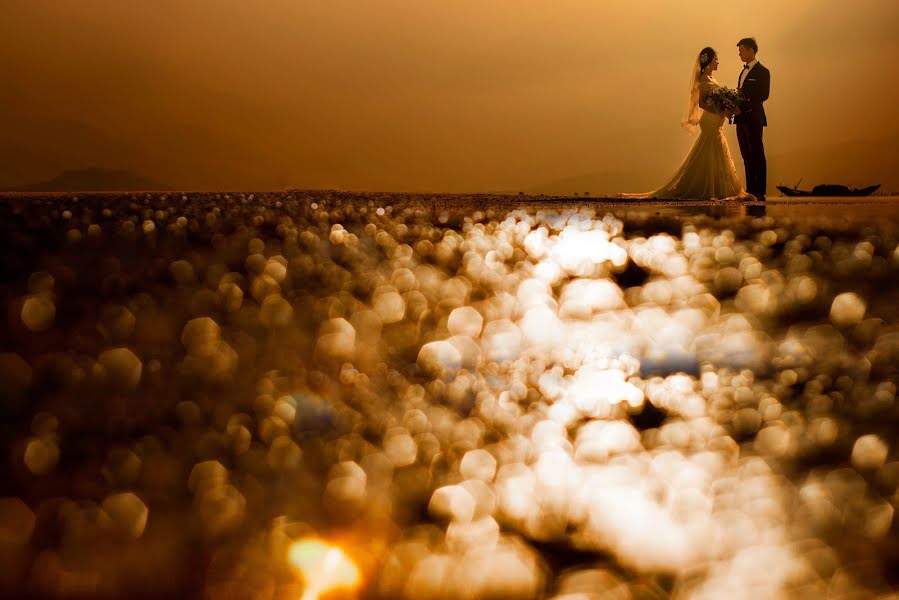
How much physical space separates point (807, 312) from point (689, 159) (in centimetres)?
1487

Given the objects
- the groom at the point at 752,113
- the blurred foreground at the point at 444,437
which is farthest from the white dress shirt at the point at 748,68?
the blurred foreground at the point at 444,437

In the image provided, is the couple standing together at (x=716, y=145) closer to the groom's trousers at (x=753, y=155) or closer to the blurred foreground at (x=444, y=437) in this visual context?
the groom's trousers at (x=753, y=155)

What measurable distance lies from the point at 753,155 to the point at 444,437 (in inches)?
668

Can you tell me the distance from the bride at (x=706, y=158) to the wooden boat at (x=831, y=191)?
577 cm

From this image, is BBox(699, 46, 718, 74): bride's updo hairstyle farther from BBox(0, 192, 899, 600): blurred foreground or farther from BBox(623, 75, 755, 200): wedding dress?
BBox(0, 192, 899, 600): blurred foreground

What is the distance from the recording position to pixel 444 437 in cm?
219

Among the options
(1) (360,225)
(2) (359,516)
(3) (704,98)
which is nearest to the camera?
(2) (359,516)

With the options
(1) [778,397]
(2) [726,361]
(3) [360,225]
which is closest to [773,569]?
(1) [778,397]

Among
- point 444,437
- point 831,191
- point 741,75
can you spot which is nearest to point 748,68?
point 741,75

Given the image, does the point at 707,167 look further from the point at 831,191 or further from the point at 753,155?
the point at 831,191

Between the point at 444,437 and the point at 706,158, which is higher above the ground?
the point at 706,158

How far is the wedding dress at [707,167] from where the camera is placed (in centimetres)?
1761

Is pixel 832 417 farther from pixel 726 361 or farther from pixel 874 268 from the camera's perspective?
pixel 874 268

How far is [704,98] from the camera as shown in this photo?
16906mm
